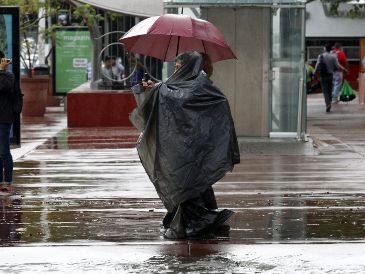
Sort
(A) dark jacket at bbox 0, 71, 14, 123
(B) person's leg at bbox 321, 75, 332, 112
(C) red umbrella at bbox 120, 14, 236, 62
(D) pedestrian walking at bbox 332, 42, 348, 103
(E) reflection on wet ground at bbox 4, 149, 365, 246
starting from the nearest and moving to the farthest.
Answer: (E) reflection on wet ground at bbox 4, 149, 365, 246 < (C) red umbrella at bbox 120, 14, 236, 62 < (A) dark jacket at bbox 0, 71, 14, 123 < (B) person's leg at bbox 321, 75, 332, 112 < (D) pedestrian walking at bbox 332, 42, 348, 103

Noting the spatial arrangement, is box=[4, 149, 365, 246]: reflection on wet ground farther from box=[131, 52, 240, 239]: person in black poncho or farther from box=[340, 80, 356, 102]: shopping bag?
box=[340, 80, 356, 102]: shopping bag

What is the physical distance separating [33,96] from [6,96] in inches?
547

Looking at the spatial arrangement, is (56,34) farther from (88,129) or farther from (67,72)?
(88,129)

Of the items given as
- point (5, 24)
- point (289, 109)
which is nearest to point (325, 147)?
point (289, 109)

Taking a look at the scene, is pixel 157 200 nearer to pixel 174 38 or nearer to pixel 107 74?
pixel 174 38

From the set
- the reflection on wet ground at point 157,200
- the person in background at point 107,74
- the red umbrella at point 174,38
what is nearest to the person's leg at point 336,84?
the person in background at point 107,74

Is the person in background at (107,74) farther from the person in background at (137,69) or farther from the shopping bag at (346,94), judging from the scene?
the shopping bag at (346,94)

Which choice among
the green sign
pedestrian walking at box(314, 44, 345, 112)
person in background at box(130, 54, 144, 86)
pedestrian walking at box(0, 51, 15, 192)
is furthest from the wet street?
the green sign

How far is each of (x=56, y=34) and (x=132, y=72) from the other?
5169 mm

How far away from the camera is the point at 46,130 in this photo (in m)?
23.0

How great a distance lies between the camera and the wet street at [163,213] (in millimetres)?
8867

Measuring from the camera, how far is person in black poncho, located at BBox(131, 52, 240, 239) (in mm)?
9836

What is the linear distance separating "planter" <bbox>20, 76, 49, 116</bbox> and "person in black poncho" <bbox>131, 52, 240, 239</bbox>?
1696 centimetres

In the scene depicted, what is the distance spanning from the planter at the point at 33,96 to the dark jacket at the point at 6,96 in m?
13.6
